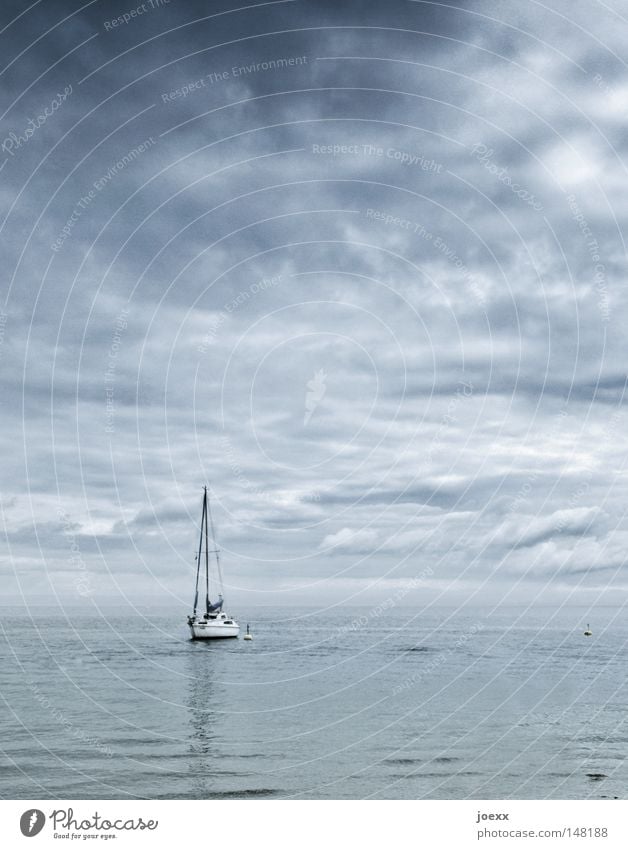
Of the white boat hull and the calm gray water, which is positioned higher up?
the white boat hull

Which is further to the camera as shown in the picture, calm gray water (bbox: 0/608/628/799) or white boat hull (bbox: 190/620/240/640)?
white boat hull (bbox: 190/620/240/640)

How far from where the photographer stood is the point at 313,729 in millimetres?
43719

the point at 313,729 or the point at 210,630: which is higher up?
the point at 210,630

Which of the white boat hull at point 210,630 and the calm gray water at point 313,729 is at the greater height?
the white boat hull at point 210,630

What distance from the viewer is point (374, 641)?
13362 cm

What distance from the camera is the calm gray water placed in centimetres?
3156

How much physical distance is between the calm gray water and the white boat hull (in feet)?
82.0

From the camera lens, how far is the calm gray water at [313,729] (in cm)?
3156

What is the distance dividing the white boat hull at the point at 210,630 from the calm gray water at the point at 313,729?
2498 centimetres

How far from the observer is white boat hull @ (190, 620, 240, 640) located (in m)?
116

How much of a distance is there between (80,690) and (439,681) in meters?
30.0

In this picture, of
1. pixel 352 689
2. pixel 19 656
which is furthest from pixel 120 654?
pixel 352 689

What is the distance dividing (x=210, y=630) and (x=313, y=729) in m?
75.6
